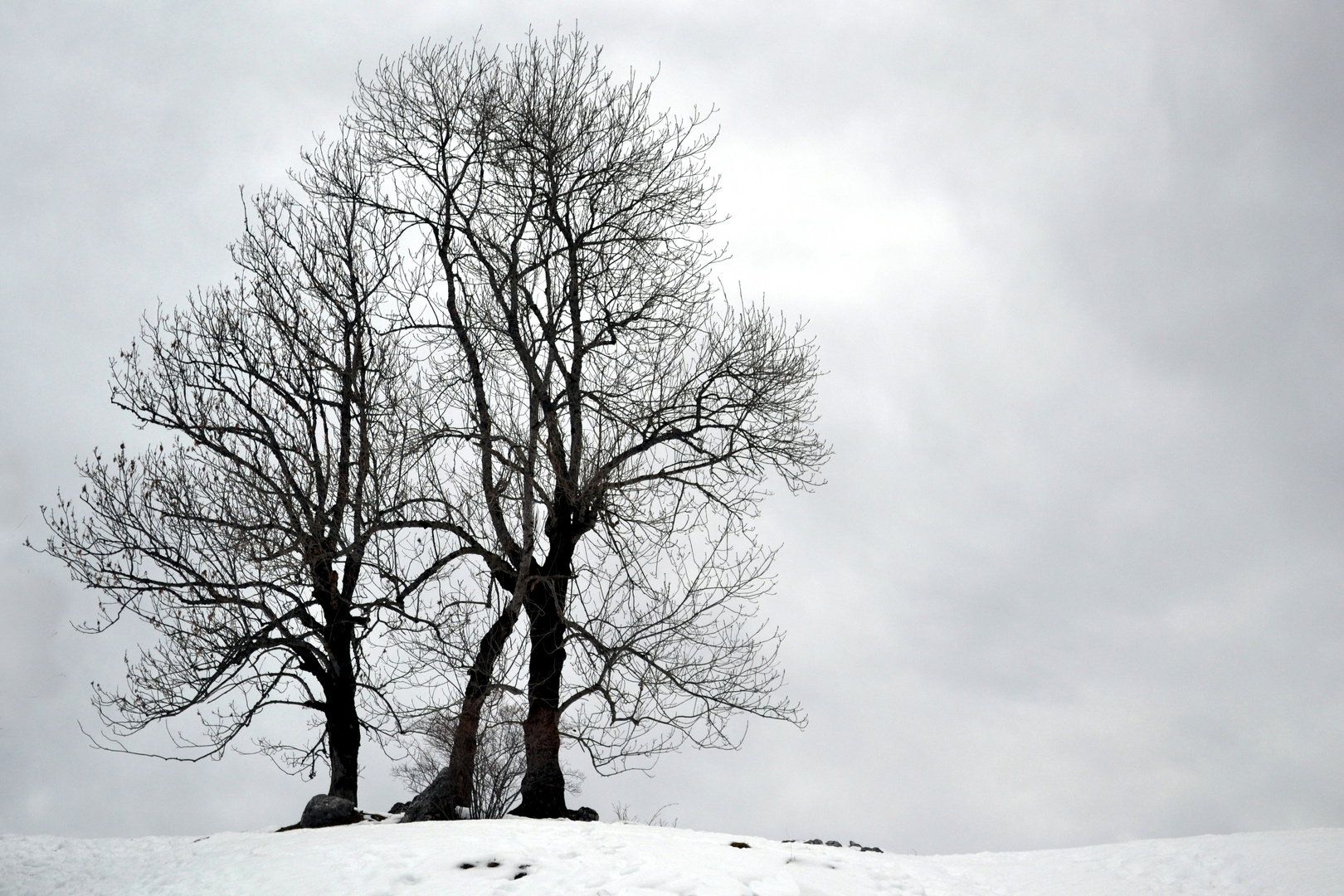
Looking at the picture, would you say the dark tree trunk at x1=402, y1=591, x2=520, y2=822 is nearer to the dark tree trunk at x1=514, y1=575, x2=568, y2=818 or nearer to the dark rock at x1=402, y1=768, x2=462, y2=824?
the dark rock at x1=402, y1=768, x2=462, y2=824

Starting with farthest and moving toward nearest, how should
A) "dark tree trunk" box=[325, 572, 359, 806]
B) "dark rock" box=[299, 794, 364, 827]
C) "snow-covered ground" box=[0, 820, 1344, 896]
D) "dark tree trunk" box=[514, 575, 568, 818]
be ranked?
1. "dark tree trunk" box=[325, 572, 359, 806]
2. "dark tree trunk" box=[514, 575, 568, 818]
3. "dark rock" box=[299, 794, 364, 827]
4. "snow-covered ground" box=[0, 820, 1344, 896]

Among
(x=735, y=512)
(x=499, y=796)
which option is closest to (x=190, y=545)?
(x=499, y=796)

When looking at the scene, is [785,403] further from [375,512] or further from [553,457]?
[375,512]

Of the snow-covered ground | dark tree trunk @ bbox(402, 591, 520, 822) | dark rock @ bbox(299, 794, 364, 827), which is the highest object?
dark tree trunk @ bbox(402, 591, 520, 822)

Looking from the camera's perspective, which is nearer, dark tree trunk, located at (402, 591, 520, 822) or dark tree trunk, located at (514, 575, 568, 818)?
dark tree trunk, located at (402, 591, 520, 822)

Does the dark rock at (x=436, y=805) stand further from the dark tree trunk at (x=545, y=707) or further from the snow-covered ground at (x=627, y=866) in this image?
the snow-covered ground at (x=627, y=866)

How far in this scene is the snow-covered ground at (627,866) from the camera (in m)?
7.90

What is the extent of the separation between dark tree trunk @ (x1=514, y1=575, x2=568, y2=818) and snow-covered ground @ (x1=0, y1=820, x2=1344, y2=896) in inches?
98.0

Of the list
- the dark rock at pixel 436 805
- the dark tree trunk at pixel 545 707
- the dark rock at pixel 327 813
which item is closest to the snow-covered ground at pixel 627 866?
the dark rock at pixel 327 813

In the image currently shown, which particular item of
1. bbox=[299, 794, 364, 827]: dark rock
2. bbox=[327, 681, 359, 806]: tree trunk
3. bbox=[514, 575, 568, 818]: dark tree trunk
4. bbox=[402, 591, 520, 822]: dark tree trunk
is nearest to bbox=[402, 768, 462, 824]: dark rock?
bbox=[402, 591, 520, 822]: dark tree trunk

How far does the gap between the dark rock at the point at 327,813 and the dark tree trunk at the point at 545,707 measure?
204cm

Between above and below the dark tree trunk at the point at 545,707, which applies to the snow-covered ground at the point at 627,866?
below

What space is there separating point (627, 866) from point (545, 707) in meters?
5.12

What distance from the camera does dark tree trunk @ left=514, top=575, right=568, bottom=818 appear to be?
12500mm
